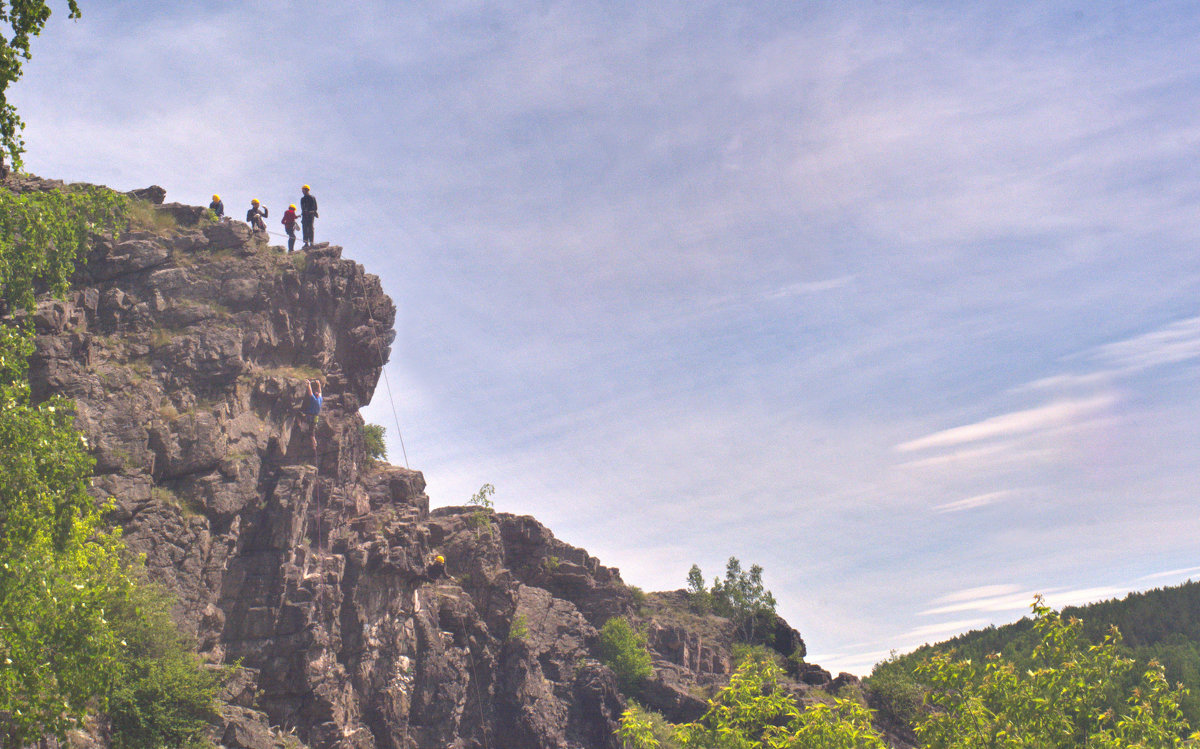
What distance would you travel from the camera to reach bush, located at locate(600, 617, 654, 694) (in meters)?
61.3

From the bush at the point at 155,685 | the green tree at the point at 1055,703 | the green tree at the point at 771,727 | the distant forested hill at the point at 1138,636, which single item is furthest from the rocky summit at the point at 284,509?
the distant forested hill at the point at 1138,636

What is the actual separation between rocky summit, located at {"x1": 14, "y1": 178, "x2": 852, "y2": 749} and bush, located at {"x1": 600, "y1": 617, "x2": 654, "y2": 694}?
149 inches

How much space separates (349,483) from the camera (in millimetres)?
46750

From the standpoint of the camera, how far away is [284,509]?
39938 millimetres

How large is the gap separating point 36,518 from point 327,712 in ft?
71.5

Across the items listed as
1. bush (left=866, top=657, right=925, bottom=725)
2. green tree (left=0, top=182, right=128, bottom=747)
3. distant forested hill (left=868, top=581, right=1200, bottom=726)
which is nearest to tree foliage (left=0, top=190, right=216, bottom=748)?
green tree (left=0, top=182, right=128, bottom=747)

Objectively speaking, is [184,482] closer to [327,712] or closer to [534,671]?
[327,712]

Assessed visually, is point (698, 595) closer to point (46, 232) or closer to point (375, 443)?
point (375, 443)

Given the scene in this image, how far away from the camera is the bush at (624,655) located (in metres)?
61.3

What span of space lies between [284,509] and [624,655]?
32398 millimetres

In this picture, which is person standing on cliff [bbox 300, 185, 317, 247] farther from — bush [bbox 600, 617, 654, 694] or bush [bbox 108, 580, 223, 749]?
bush [bbox 600, 617, 654, 694]

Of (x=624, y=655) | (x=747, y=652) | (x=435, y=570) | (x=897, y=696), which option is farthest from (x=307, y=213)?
(x=897, y=696)

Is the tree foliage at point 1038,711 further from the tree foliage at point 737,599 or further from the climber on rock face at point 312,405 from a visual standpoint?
the tree foliage at point 737,599

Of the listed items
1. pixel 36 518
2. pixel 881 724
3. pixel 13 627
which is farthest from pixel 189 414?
pixel 881 724
